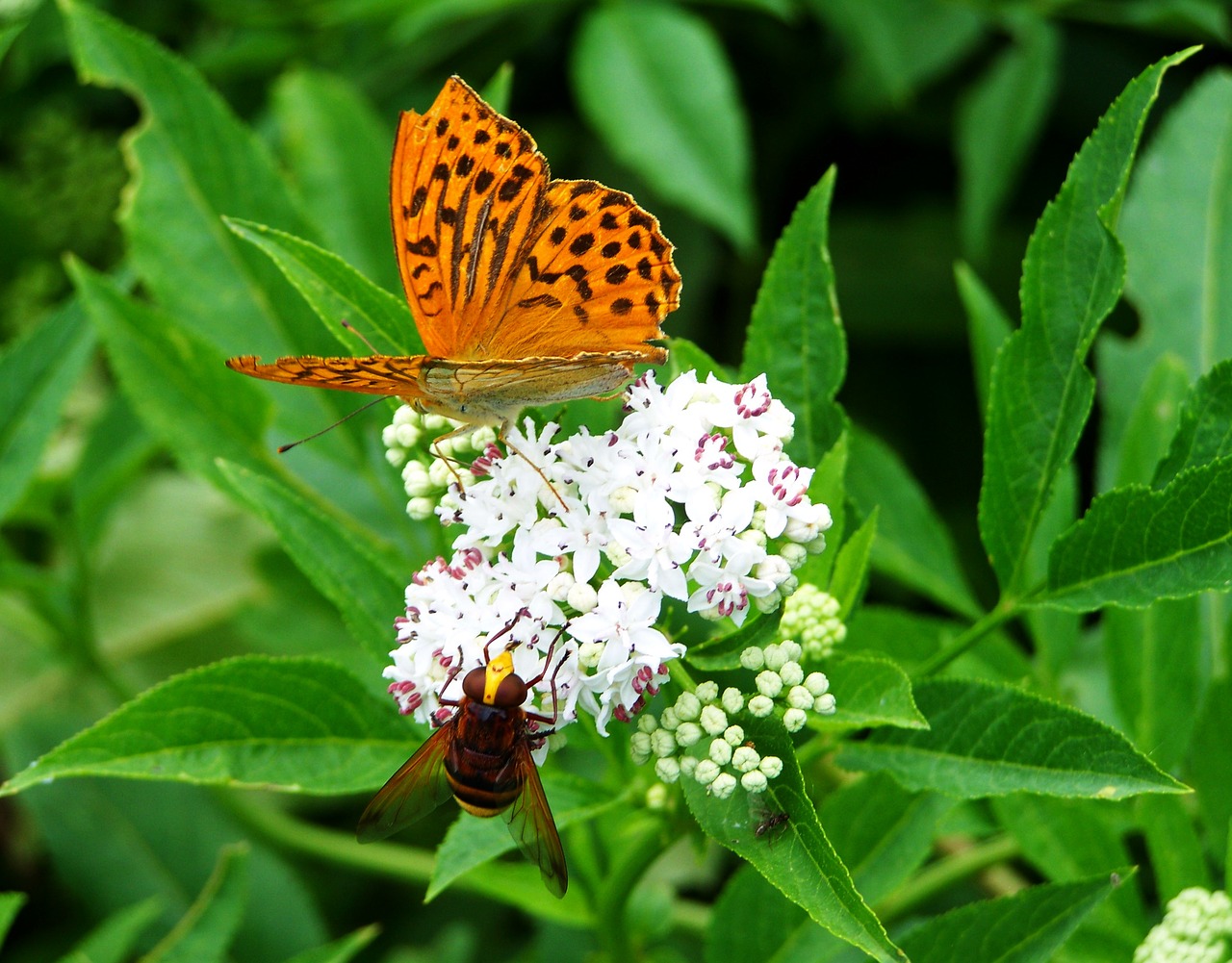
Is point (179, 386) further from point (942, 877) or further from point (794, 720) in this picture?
point (942, 877)

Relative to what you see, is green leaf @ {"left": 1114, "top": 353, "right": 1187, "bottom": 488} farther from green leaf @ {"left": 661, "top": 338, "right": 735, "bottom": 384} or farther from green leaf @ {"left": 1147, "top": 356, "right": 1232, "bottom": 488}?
green leaf @ {"left": 661, "top": 338, "right": 735, "bottom": 384}

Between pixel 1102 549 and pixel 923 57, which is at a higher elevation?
pixel 923 57

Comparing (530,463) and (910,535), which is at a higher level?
(530,463)

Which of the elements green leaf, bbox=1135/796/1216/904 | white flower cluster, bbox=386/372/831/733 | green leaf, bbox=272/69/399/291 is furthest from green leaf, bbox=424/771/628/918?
green leaf, bbox=272/69/399/291

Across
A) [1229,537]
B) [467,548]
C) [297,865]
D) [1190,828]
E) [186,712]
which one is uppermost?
[1229,537]

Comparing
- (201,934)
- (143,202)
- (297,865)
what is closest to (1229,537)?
(201,934)

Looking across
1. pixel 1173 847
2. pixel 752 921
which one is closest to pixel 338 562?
pixel 752 921

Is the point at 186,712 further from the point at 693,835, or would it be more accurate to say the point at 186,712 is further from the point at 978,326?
the point at 978,326
